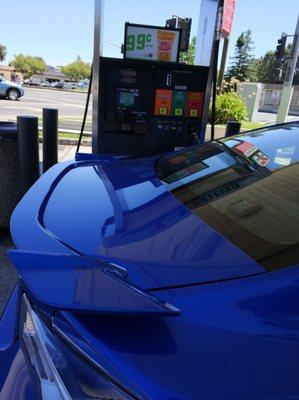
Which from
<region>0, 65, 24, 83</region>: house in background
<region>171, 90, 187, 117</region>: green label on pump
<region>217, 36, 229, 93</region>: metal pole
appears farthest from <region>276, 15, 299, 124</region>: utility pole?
<region>0, 65, 24, 83</region>: house in background

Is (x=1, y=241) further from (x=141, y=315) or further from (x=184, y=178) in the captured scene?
(x=141, y=315)

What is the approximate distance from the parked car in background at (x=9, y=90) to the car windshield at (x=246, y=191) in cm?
2331

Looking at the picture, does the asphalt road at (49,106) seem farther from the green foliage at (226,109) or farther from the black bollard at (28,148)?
the black bollard at (28,148)

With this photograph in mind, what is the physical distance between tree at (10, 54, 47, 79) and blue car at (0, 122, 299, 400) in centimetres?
9764

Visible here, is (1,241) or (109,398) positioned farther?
(1,241)

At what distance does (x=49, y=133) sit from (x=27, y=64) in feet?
322

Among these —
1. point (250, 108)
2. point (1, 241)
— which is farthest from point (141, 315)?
point (250, 108)

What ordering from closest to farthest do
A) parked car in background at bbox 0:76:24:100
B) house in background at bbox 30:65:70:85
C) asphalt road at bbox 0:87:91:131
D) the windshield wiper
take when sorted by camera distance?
the windshield wiper < asphalt road at bbox 0:87:91:131 < parked car in background at bbox 0:76:24:100 < house in background at bbox 30:65:70:85

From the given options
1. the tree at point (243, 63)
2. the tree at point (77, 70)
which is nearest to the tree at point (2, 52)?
the tree at point (77, 70)

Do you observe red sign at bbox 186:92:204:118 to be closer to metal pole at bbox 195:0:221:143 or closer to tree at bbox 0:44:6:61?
metal pole at bbox 195:0:221:143

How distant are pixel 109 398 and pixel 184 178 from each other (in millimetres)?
1233

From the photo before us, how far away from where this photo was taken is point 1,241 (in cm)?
416

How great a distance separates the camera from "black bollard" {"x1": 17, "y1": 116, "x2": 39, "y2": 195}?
3848 millimetres

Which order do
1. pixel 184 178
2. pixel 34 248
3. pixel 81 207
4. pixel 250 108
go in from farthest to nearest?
1. pixel 250 108
2. pixel 184 178
3. pixel 81 207
4. pixel 34 248
